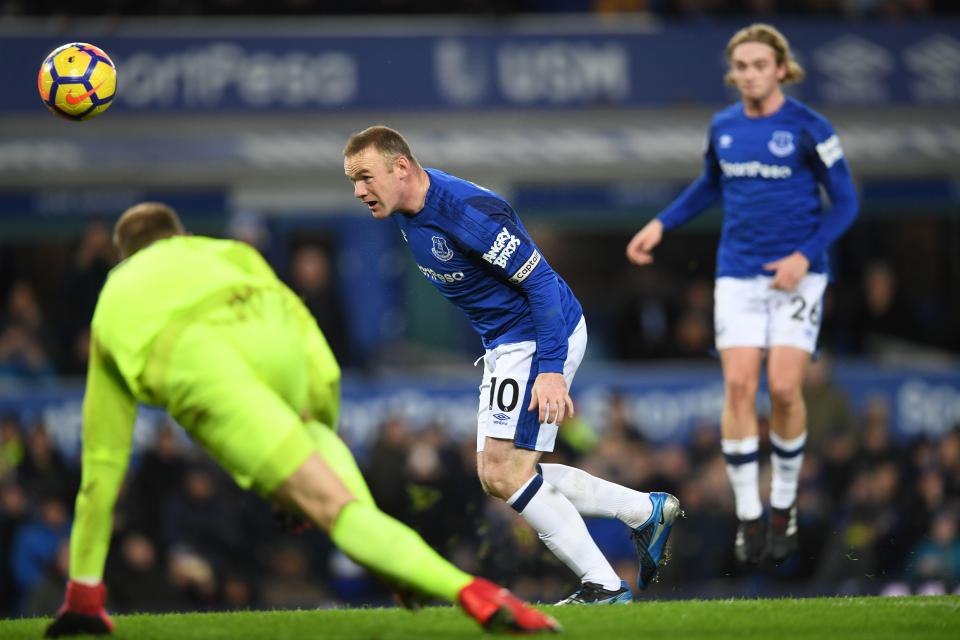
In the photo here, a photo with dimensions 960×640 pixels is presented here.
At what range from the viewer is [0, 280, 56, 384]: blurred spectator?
15.1m

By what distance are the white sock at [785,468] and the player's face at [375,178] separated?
3.07m

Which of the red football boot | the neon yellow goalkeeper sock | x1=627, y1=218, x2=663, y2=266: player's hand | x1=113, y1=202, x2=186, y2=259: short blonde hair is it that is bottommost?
the red football boot

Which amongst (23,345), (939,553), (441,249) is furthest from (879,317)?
(441,249)

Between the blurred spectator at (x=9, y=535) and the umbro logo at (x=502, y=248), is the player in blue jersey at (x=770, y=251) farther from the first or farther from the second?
the blurred spectator at (x=9, y=535)

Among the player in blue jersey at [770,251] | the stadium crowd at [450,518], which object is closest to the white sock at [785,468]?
the player in blue jersey at [770,251]

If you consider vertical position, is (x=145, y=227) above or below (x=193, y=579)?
above

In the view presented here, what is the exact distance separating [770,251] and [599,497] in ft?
6.51

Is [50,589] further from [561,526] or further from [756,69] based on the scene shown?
[756,69]

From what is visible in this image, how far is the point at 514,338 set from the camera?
299 inches

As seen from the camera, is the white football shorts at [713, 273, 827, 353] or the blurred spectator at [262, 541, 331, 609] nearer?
the white football shorts at [713, 273, 827, 353]

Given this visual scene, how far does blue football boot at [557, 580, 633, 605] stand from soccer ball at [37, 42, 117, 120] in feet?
12.2

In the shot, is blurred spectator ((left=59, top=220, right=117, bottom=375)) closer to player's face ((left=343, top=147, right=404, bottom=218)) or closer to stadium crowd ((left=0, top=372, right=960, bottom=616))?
stadium crowd ((left=0, top=372, right=960, bottom=616))

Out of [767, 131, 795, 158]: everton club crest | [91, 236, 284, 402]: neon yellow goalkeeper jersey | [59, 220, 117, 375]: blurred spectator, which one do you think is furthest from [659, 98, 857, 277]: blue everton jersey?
[59, 220, 117, 375]: blurred spectator

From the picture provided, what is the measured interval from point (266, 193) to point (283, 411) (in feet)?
39.5
